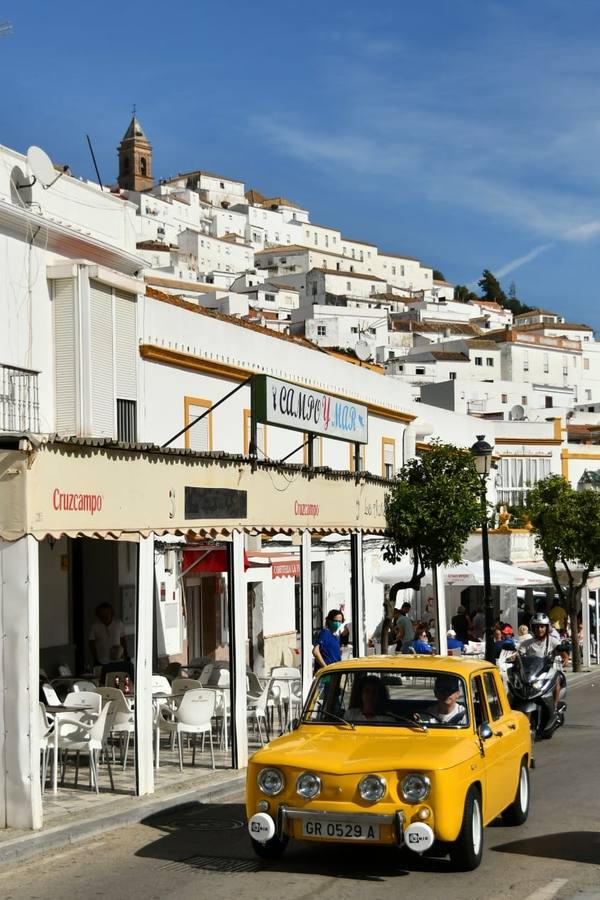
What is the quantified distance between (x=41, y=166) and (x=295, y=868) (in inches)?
539

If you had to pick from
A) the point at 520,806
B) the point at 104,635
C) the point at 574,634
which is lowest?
the point at 574,634

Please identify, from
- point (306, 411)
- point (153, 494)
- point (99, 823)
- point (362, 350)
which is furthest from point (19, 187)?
point (362, 350)

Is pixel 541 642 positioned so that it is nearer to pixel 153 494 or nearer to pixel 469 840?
pixel 153 494

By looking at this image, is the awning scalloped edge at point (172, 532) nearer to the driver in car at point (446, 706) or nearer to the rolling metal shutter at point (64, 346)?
the driver in car at point (446, 706)

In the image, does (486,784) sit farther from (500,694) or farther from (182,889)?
(182,889)

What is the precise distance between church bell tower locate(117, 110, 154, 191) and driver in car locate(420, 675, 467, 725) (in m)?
187

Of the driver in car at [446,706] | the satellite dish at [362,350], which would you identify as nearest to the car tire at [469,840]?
the driver in car at [446,706]

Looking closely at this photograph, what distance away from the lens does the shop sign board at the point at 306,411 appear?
16922 mm

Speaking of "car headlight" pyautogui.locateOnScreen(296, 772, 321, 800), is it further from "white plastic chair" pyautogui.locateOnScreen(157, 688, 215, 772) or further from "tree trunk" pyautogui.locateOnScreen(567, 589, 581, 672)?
"tree trunk" pyautogui.locateOnScreen(567, 589, 581, 672)

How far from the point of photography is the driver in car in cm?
1003

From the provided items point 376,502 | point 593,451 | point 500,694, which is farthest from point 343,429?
point 593,451

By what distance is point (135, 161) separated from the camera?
194 meters

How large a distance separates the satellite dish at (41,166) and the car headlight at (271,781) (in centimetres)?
1322

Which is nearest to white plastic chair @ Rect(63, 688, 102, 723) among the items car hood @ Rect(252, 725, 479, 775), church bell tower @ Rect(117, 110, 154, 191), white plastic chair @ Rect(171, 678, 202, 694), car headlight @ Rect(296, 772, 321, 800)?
white plastic chair @ Rect(171, 678, 202, 694)
